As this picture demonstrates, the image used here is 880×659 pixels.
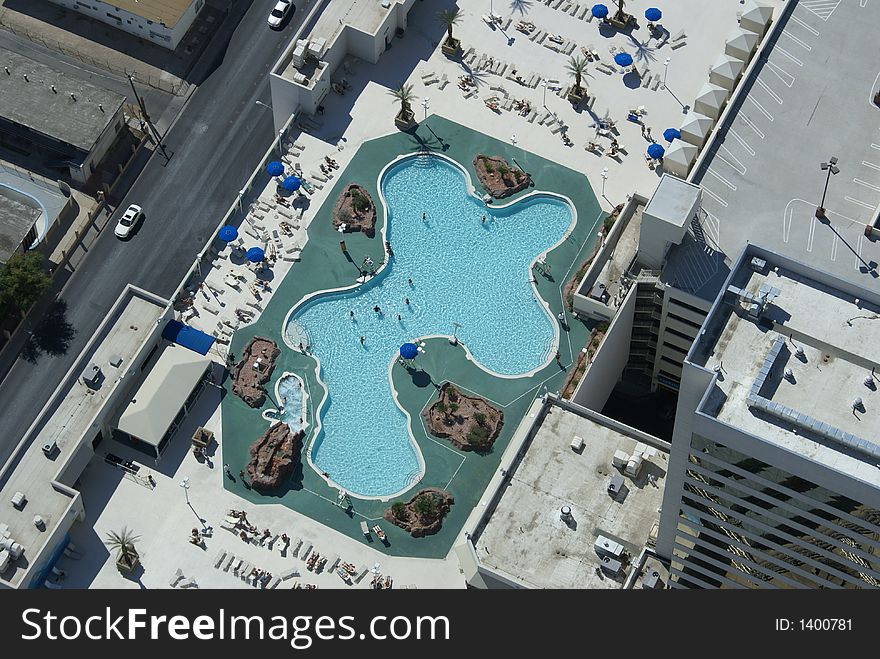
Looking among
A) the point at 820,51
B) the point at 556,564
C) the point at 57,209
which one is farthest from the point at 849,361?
the point at 57,209

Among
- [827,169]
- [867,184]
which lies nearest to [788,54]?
[827,169]

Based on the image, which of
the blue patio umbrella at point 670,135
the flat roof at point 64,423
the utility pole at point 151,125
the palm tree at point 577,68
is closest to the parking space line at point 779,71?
the blue patio umbrella at point 670,135

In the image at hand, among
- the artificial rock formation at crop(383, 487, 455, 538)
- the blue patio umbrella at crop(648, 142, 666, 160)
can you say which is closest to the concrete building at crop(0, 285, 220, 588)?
the artificial rock formation at crop(383, 487, 455, 538)

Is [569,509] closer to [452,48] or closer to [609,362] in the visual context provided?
[609,362]

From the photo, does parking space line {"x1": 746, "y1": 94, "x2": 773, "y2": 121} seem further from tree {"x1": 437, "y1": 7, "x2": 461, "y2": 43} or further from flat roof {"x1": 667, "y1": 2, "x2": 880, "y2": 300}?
tree {"x1": 437, "y1": 7, "x2": 461, "y2": 43}

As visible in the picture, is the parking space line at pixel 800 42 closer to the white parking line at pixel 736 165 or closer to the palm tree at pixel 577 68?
the white parking line at pixel 736 165

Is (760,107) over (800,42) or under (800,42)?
under
